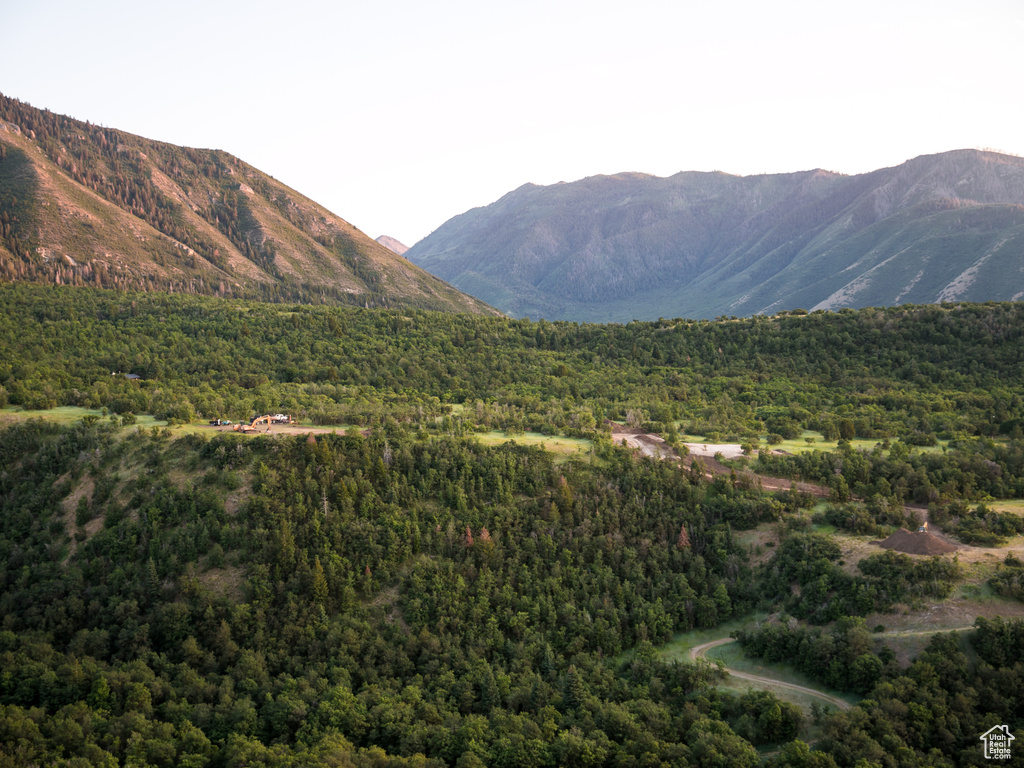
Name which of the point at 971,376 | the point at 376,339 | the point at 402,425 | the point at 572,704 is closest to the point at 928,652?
the point at 572,704

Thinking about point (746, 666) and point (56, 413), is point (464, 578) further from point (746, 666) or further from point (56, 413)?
point (56, 413)

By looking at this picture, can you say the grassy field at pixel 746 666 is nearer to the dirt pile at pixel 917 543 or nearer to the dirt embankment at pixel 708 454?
the dirt pile at pixel 917 543

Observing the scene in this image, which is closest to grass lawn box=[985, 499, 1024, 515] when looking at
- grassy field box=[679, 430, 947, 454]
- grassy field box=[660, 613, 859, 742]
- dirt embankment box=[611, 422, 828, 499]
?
grassy field box=[679, 430, 947, 454]

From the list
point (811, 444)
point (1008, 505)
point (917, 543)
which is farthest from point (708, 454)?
point (1008, 505)

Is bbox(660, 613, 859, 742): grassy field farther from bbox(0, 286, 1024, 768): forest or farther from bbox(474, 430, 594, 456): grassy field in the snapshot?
bbox(474, 430, 594, 456): grassy field

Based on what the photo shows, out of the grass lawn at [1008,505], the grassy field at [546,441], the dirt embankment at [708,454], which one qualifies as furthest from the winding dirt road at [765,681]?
the grass lawn at [1008,505]

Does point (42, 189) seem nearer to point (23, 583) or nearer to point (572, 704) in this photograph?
point (23, 583)
